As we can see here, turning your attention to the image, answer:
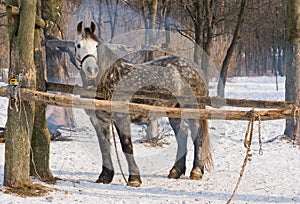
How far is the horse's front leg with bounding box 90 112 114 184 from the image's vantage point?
19.4ft

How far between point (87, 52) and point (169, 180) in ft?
8.03

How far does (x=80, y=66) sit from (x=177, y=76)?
6.40ft

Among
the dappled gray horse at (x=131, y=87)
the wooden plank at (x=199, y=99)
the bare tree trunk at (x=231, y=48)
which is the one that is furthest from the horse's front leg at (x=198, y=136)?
the bare tree trunk at (x=231, y=48)

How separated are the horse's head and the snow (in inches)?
59.9

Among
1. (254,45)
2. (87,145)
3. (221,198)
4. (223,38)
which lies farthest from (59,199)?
(254,45)

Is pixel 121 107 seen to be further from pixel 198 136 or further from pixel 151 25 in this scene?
pixel 151 25

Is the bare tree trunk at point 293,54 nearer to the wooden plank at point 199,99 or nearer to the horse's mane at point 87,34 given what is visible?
the wooden plank at point 199,99

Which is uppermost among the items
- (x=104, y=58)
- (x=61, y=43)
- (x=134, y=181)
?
(x=61, y=43)

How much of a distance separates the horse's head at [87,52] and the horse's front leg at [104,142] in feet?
2.28

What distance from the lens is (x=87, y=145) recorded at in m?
9.22

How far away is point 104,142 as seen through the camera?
6.09 metres

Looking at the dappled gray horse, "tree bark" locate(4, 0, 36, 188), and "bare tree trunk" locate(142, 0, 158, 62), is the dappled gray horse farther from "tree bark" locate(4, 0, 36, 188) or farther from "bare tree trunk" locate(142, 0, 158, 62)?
"bare tree trunk" locate(142, 0, 158, 62)

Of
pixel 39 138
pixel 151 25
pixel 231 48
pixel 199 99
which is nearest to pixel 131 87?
pixel 199 99

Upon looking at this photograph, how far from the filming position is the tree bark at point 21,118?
15.8 ft
